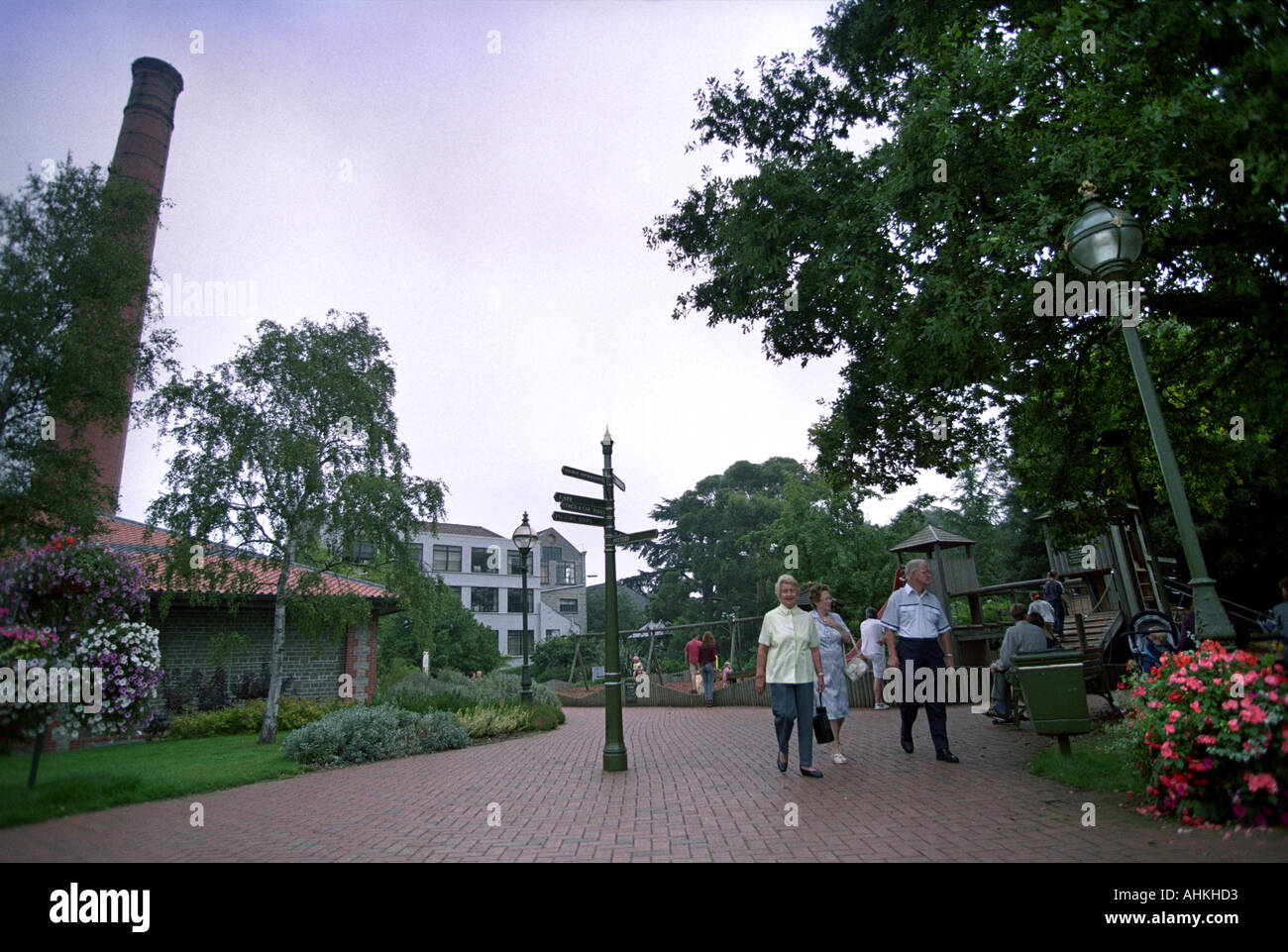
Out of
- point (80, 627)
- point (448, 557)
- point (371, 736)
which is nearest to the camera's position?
point (80, 627)

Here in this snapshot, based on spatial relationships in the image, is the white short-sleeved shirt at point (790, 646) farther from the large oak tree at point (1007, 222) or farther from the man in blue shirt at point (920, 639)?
the large oak tree at point (1007, 222)

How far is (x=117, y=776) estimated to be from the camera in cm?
658

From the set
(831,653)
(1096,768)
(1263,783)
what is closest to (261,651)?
(831,653)

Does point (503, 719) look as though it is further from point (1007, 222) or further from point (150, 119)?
point (150, 119)

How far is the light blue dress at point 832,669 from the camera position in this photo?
7.90 m

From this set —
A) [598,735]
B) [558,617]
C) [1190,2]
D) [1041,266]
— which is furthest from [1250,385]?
[558,617]

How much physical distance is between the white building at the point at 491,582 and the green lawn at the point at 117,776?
39.5 meters

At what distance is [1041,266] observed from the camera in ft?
23.2

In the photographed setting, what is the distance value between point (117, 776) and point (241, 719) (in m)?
10.5

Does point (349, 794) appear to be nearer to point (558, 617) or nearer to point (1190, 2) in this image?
point (1190, 2)

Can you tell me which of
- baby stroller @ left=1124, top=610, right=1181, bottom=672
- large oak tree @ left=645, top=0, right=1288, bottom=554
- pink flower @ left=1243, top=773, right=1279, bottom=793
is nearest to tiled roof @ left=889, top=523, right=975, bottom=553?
large oak tree @ left=645, top=0, right=1288, bottom=554

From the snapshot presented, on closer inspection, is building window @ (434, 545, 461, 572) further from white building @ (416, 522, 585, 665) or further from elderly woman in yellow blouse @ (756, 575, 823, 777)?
elderly woman in yellow blouse @ (756, 575, 823, 777)

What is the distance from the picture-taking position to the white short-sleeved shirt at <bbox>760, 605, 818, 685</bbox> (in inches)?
266

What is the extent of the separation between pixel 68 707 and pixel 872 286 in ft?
28.0
